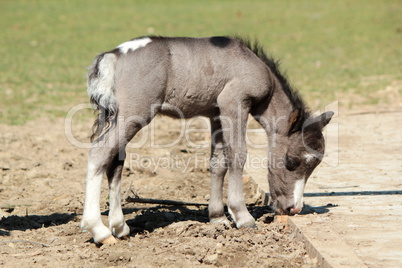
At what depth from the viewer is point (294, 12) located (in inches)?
1046

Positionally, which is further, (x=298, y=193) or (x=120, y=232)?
(x=298, y=193)

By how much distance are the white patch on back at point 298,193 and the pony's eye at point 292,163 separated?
0.15m

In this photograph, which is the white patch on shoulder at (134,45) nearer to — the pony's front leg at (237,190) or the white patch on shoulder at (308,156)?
the pony's front leg at (237,190)

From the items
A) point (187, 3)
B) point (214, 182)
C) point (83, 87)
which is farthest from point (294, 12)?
point (214, 182)

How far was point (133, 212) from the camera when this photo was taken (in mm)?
6668

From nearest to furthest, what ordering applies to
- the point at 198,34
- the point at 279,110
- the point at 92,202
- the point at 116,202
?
the point at 92,202
the point at 116,202
the point at 279,110
the point at 198,34

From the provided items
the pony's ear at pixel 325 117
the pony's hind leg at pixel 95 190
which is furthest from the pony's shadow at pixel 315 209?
the pony's hind leg at pixel 95 190

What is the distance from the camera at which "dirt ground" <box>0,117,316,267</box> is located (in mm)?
5102

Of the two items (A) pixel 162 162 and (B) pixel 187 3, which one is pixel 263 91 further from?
(B) pixel 187 3

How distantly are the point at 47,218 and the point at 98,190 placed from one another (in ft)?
4.39

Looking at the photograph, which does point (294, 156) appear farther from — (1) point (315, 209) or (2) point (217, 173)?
(2) point (217, 173)

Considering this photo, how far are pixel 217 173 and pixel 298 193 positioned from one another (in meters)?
0.85

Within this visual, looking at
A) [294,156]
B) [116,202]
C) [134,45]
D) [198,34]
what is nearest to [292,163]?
[294,156]

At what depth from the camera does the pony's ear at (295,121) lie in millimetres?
6035
